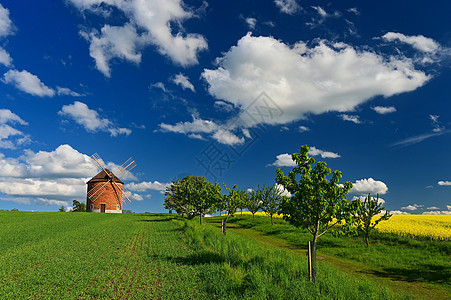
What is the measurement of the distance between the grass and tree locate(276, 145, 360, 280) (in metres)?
6.20

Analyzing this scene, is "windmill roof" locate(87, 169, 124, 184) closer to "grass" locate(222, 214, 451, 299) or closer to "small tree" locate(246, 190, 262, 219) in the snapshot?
"small tree" locate(246, 190, 262, 219)

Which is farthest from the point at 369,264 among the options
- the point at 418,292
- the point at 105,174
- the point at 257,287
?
the point at 105,174

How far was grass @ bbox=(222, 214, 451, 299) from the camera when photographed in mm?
16109

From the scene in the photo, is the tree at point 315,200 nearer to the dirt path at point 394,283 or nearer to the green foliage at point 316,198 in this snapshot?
→ the green foliage at point 316,198

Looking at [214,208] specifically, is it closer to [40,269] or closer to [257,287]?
[40,269]

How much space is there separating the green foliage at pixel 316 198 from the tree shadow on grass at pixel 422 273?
24.5ft

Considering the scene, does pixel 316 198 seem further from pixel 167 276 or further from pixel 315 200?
pixel 167 276

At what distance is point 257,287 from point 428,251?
21.3m

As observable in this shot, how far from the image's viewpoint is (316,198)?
1318cm

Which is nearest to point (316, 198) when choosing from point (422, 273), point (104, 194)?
point (422, 273)

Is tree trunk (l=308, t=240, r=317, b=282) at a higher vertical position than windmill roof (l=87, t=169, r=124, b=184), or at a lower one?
lower

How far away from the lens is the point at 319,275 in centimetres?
1290

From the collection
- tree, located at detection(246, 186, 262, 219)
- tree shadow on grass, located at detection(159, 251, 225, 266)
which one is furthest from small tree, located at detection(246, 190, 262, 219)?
tree shadow on grass, located at detection(159, 251, 225, 266)

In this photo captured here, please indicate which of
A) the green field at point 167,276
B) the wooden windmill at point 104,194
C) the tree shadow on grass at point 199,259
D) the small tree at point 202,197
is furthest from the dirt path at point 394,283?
A: the wooden windmill at point 104,194
